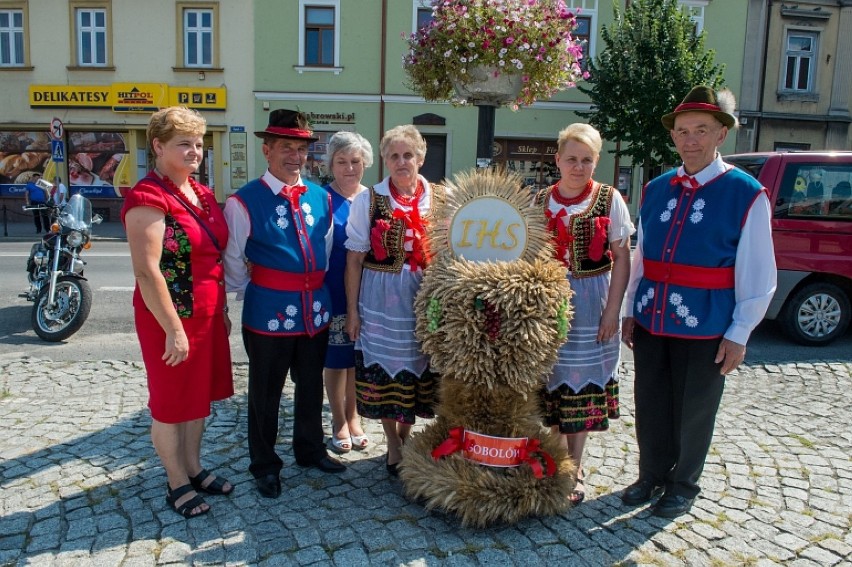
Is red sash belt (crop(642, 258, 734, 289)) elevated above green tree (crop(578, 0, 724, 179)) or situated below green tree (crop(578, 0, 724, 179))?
below

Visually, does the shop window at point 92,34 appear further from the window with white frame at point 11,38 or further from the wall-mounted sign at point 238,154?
the wall-mounted sign at point 238,154

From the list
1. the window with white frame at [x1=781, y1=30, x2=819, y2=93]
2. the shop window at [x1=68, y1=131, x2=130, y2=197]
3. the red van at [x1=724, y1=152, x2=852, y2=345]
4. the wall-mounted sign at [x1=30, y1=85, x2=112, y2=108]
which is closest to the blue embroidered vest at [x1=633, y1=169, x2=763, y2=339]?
the red van at [x1=724, y1=152, x2=852, y2=345]

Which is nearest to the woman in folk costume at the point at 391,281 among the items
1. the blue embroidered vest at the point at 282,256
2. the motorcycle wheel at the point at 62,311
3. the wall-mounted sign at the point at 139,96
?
the blue embroidered vest at the point at 282,256

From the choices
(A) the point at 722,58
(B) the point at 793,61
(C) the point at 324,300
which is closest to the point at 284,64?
(A) the point at 722,58

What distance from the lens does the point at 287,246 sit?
318cm

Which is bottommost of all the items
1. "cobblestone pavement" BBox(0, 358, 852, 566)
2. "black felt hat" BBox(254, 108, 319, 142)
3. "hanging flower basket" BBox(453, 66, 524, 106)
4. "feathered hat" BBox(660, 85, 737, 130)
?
"cobblestone pavement" BBox(0, 358, 852, 566)

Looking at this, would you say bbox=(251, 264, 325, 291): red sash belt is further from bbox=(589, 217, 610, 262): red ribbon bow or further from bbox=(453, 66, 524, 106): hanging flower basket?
bbox=(453, 66, 524, 106): hanging flower basket

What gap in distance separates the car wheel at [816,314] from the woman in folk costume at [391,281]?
15.6 ft

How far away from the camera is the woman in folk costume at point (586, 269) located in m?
3.11

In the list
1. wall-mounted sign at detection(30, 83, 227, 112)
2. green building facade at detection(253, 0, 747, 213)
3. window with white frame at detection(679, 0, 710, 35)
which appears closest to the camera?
green building facade at detection(253, 0, 747, 213)

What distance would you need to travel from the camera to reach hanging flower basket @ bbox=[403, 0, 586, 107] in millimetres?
3811

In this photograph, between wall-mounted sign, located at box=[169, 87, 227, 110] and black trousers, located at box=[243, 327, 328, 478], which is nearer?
black trousers, located at box=[243, 327, 328, 478]

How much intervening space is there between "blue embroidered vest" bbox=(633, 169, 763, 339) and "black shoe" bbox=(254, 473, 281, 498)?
201cm

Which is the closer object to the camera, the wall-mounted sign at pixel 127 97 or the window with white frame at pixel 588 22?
the window with white frame at pixel 588 22
